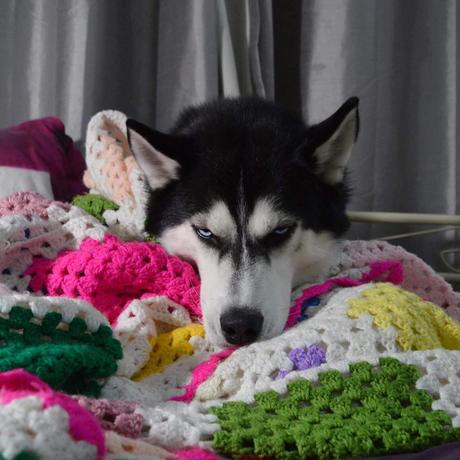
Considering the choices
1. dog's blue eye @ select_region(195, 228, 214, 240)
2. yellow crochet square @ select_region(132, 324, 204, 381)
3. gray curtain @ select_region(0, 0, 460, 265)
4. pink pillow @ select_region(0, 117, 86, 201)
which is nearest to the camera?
yellow crochet square @ select_region(132, 324, 204, 381)

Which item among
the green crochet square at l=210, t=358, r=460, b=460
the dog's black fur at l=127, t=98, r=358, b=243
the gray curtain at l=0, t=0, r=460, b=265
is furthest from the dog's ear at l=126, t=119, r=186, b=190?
the gray curtain at l=0, t=0, r=460, b=265

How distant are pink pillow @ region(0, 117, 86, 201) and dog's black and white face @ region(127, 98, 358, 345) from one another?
486 mm

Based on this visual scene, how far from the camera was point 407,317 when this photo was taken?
2.97 feet

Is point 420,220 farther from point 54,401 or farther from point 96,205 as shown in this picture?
point 54,401

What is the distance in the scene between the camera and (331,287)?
1.16 metres

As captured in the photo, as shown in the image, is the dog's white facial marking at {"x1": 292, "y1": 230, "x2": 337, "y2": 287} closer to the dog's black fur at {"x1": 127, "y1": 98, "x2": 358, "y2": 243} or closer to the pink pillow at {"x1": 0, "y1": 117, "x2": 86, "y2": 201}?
the dog's black fur at {"x1": 127, "y1": 98, "x2": 358, "y2": 243}

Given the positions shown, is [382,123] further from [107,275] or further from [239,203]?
[107,275]

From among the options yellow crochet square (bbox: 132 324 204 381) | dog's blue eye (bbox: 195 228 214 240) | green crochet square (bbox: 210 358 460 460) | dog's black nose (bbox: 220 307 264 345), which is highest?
dog's blue eye (bbox: 195 228 214 240)

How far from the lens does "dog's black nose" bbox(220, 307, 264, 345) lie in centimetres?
98

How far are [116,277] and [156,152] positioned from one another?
284 millimetres

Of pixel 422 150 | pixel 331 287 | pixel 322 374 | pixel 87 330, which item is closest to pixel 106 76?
pixel 422 150

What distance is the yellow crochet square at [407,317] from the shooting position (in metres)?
0.89

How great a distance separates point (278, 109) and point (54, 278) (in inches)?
26.0

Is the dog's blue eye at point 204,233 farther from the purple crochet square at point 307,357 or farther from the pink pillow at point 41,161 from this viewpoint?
the pink pillow at point 41,161
